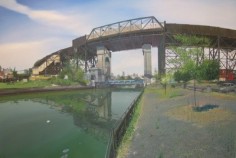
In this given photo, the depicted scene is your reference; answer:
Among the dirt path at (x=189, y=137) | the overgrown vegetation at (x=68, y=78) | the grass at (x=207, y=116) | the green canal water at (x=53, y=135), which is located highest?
the overgrown vegetation at (x=68, y=78)

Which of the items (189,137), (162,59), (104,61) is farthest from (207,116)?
(104,61)

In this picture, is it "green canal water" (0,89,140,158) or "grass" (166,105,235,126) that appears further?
"grass" (166,105,235,126)

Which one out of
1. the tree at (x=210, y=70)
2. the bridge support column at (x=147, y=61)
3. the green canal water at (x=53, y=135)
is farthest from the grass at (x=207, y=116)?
the bridge support column at (x=147, y=61)

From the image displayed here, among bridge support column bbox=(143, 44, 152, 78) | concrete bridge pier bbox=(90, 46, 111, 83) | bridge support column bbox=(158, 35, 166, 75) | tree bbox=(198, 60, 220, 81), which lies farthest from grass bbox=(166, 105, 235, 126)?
concrete bridge pier bbox=(90, 46, 111, 83)

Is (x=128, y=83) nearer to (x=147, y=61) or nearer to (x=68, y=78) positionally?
(x=147, y=61)

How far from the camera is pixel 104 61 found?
80875 mm

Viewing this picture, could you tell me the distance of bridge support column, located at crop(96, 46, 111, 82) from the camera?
78.7 metres

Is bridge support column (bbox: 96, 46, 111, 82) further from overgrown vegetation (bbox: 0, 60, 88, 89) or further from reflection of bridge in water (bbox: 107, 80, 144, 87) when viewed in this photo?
overgrown vegetation (bbox: 0, 60, 88, 89)

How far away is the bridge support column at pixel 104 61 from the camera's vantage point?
3098 inches

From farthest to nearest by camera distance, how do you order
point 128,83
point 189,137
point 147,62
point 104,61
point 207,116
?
point 104,61 < point 128,83 < point 147,62 < point 207,116 < point 189,137

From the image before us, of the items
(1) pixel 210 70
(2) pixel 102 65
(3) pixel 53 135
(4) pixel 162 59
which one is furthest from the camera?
(2) pixel 102 65

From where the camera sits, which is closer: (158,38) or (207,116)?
(207,116)

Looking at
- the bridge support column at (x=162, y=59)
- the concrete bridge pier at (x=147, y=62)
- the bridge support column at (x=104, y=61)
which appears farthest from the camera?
the bridge support column at (x=104, y=61)

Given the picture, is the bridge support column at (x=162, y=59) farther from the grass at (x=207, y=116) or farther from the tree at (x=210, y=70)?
the grass at (x=207, y=116)
